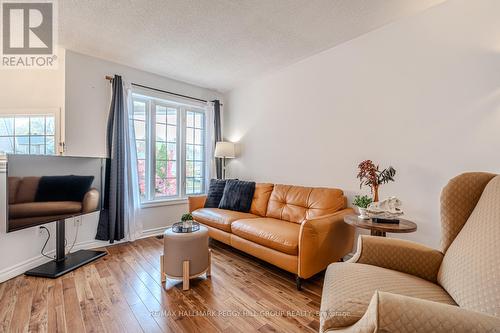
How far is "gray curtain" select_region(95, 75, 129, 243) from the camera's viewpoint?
9.73ft

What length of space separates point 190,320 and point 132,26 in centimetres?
274

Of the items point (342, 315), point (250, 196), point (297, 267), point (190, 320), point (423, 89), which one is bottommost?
point (190, 320)

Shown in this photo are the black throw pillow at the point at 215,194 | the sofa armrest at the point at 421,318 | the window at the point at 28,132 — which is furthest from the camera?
the black throw pillow at the point at 215,194

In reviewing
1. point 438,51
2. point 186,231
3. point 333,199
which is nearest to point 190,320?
point 186,231

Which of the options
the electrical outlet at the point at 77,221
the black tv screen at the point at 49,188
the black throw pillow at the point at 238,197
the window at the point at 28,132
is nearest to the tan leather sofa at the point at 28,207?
the black tv screen at the point at 49,188

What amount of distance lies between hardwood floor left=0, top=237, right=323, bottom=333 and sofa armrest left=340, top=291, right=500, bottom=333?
99 cm

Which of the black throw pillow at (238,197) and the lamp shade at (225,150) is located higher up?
the lamp shade at (225,150)

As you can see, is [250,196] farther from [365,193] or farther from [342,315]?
[342,315]

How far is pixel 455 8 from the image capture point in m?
1.88

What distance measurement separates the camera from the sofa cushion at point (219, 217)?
2715 mm

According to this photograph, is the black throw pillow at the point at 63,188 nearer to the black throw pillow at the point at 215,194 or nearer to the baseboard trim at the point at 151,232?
the baseboard trim at the point at 151,232

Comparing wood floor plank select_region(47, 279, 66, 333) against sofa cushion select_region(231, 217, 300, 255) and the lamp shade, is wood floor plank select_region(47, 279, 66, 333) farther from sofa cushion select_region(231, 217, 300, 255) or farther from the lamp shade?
the lamp shade

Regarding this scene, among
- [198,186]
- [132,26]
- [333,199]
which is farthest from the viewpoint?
[198,186]

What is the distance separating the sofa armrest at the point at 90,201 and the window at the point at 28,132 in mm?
985
